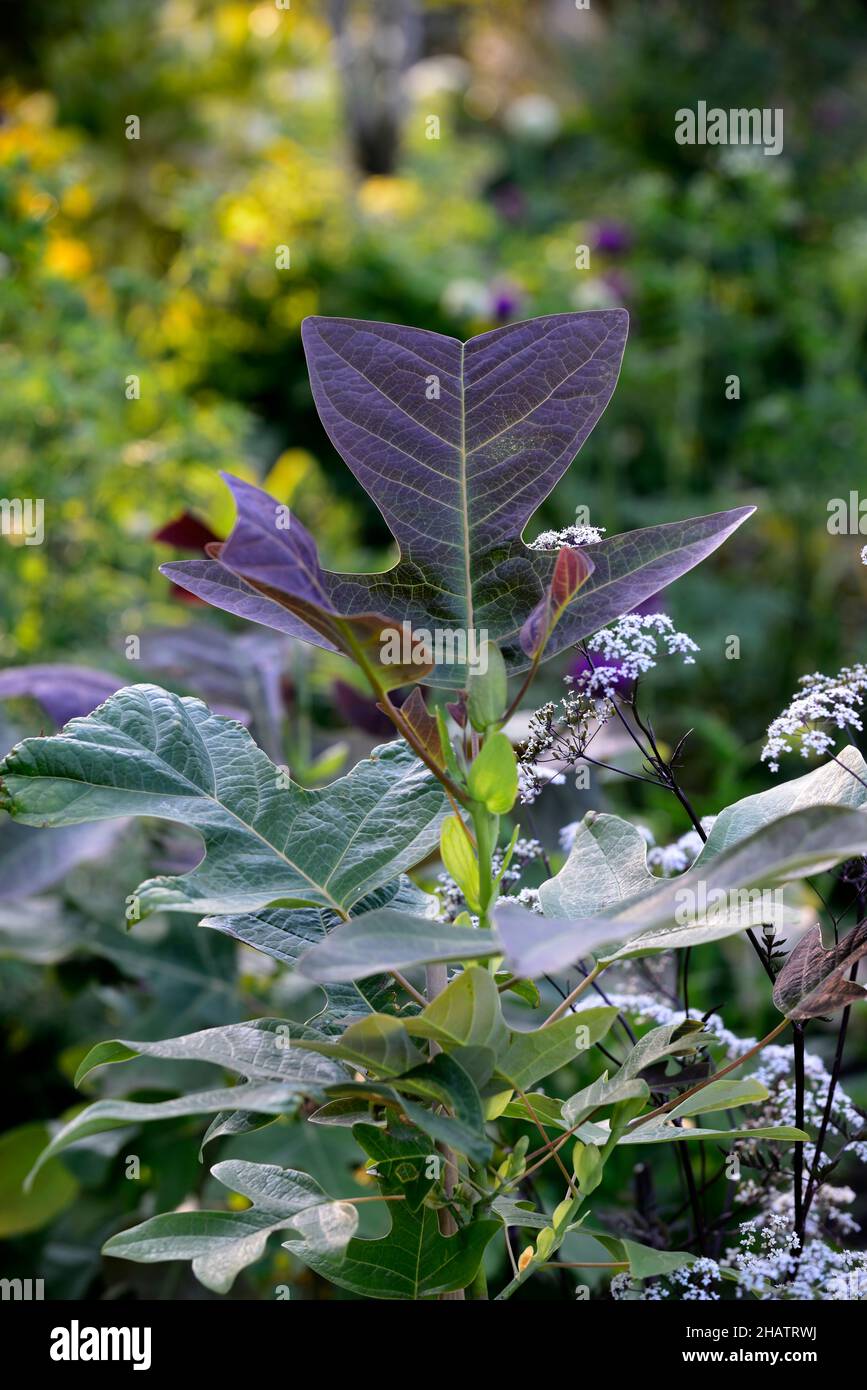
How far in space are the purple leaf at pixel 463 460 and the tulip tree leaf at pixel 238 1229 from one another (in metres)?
0.19

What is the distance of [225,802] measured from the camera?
0.46 metres

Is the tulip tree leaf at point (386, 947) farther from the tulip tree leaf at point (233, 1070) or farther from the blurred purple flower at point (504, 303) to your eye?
the blurred purple flower at point (504, 303)

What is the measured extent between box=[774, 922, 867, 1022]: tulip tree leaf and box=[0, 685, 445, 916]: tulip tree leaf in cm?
15

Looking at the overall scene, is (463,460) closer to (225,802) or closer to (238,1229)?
(225,802)

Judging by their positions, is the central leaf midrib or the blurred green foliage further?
the blurred green foliage

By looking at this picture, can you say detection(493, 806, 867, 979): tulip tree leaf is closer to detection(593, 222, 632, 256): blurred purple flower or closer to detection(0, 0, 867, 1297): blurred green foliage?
detection(0, 0, 867, 1297): blurred green foliage

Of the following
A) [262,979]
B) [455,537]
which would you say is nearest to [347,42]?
[262,979]

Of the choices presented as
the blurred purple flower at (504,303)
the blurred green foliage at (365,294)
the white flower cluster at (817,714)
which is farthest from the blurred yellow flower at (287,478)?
the white flower cluster at (817,714)

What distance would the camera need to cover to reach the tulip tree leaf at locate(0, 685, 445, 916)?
0.42 m

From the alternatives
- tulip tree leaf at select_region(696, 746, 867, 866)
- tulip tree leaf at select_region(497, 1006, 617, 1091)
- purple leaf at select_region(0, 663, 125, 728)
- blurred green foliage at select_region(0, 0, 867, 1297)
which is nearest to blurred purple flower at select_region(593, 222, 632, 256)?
blurred green foliage at select_region(0, 0, 867, 1297)

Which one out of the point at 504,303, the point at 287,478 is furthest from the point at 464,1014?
the point at 504,303

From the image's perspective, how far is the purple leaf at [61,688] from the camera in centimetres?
84

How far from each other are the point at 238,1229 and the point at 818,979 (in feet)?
→ 0.75

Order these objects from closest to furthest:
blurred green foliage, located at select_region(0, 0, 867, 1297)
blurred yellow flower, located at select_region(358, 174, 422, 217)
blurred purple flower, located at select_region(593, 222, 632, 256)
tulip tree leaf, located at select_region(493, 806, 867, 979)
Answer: tulip tree leaf, located at select_region(493, 806, 867, 979) < blurred green foliage, located at select_region(0, 0, 867, 1297) < blurred purple flower, located at select_region(593, 222, 632, 256) < blurred yellow flower, located at select_region(358, 174, 422, 217)
